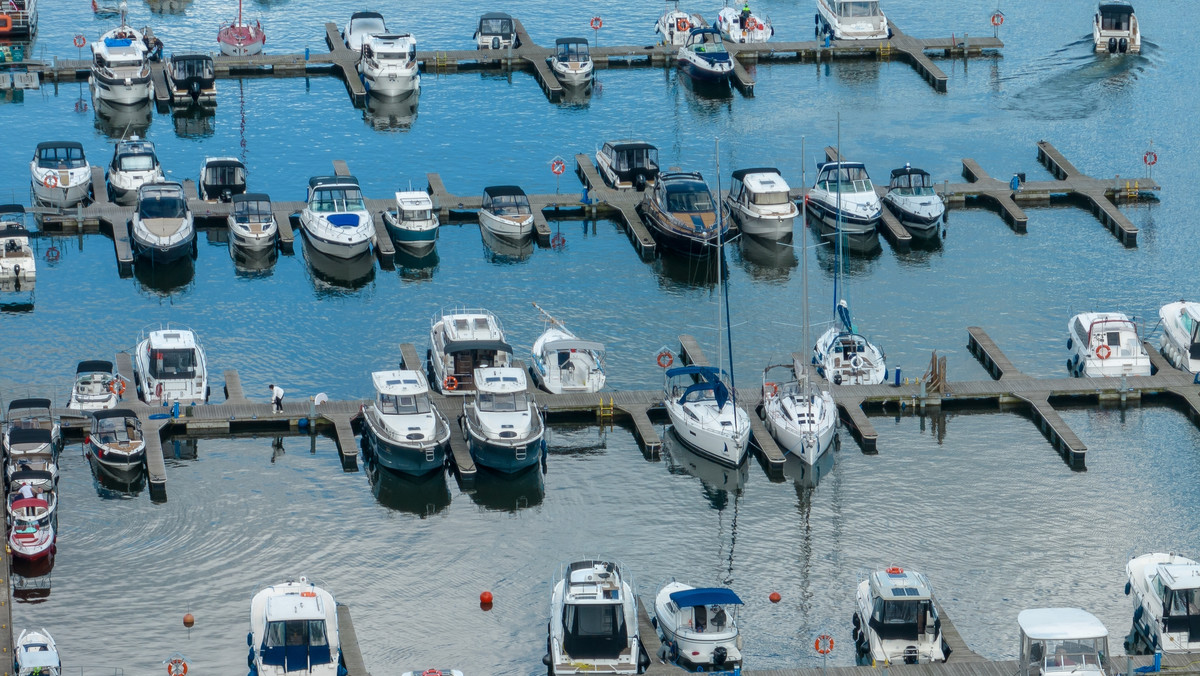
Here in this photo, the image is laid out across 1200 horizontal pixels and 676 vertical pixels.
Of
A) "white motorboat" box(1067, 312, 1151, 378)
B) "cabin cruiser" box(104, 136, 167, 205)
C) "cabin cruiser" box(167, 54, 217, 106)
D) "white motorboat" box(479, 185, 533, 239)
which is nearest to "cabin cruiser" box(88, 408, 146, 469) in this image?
"white motorboat" box(479, 185, 533, 239)

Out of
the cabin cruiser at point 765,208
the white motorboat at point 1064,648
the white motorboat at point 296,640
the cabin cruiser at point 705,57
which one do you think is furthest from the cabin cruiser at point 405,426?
the cabin cruiser at point 705,57

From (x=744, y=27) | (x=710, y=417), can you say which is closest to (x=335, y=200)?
(x=710, y=417)

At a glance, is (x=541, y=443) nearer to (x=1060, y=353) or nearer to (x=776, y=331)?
(x=776, y=331)

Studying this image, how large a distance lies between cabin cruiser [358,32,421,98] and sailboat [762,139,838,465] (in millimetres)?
50061

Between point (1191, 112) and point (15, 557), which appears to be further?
point (1191, 112)

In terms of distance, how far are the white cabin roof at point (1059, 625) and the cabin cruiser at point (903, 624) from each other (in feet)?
10.2

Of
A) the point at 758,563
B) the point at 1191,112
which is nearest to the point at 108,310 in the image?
the point at 758,563

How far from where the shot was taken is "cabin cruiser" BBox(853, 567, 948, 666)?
73062 mm

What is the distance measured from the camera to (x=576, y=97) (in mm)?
138500

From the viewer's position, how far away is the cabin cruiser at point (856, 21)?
146 metres

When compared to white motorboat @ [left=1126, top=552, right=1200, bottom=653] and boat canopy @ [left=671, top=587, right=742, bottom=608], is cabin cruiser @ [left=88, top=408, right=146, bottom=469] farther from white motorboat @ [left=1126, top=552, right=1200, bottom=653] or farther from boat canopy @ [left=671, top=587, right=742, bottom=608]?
white motorboat @ [left=1126, top=552, right=1200, bottom=653]

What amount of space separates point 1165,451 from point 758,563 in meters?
20.1

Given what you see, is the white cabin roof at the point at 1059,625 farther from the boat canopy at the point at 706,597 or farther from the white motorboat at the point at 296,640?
the white motorboat at the point at 296,640

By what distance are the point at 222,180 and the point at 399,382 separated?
30564 mm
